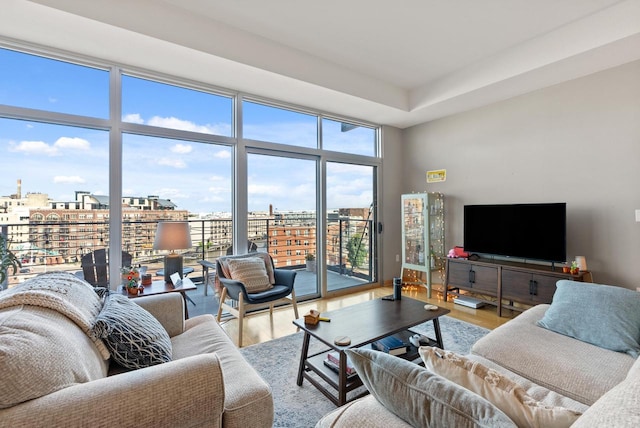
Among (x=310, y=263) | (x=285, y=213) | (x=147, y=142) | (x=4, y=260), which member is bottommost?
(x=310, y=263)

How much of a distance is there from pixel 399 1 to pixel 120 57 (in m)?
2.54

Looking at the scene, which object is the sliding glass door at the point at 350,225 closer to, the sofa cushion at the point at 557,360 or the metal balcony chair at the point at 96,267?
the metal balcony chair at the point at 96,267

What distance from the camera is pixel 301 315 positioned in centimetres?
359

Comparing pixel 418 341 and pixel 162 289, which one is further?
pixel 162 289

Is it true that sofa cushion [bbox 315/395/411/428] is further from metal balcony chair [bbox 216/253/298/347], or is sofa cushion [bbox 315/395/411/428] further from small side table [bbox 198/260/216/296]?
small side table [bbox 198/260/216/296]

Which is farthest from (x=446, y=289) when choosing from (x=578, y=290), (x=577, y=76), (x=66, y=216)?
(x=66, y=216)

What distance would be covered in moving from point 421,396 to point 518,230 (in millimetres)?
3438

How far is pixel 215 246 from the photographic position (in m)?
3.58

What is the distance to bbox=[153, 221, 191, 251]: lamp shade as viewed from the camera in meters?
2.73

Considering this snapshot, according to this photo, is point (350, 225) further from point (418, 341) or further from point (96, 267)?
point (96, 267)

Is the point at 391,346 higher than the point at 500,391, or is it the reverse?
the point at 500,391

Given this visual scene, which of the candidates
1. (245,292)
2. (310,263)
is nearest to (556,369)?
(245,292)

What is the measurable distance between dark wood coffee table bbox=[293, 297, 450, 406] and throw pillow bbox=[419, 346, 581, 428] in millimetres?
814

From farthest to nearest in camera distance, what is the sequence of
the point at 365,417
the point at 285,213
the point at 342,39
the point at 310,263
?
1. the point at 310,263
2. the point at 285,213
3. the point at 342,39
4. the point at 365,417
